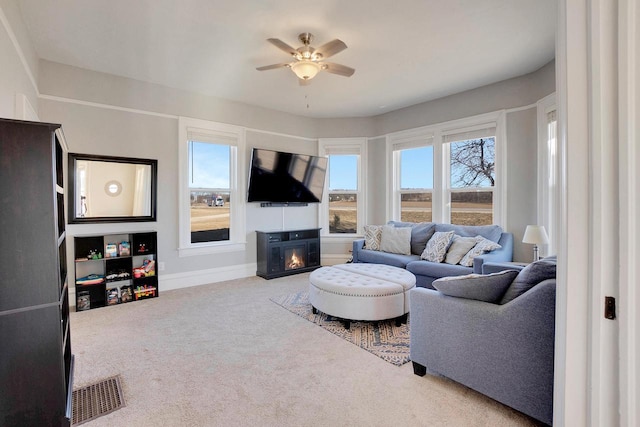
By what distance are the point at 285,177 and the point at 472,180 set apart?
3.02 meters

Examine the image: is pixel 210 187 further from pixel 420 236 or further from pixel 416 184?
pixel 416 184

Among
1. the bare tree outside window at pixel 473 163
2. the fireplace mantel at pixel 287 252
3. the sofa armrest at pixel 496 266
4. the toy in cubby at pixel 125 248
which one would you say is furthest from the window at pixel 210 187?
the sofa armrest at pixel 496 266

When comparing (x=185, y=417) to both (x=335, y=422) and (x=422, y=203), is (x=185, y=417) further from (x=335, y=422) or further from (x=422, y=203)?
(x=422, y=203)

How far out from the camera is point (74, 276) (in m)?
3.70

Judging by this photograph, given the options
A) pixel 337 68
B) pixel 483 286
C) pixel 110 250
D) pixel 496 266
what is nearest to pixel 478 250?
pixel 496 266

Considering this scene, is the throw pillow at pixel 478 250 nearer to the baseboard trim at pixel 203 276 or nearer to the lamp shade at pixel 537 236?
the lamp shade at pixel 537 236

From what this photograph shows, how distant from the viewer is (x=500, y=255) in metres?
3.85

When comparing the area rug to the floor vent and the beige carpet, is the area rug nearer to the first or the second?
the beige carpet

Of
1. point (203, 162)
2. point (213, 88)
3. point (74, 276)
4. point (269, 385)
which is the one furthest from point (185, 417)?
point (213, 88)

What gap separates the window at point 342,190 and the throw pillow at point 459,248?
215cm

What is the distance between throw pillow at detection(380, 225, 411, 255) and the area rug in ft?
5.35

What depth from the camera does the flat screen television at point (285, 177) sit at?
512cm

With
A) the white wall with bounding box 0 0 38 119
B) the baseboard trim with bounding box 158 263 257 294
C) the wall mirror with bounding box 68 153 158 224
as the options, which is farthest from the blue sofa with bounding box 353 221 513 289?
the white wall with bounding box 0 0 38 119

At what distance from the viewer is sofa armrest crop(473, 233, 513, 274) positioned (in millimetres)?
3580
